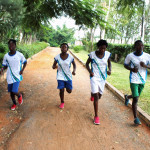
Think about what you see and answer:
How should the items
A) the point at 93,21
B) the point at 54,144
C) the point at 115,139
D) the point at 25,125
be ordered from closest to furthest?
the point at 54,144 < the point at 115,139 < the point at 25,125 < the point at 93,21

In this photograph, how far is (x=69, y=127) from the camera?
3607 mm

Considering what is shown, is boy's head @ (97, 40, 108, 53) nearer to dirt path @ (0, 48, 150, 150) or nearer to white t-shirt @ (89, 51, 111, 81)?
white t-shirt @ (89, 51, 111, 81)

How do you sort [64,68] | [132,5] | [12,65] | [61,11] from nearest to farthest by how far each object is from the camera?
[12,65]
[64,68]
[132,5]
[61,11]

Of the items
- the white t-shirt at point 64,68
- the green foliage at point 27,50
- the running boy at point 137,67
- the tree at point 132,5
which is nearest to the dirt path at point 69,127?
the running boy at point 137,67

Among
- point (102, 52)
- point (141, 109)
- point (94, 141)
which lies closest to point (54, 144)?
point (94, 141)

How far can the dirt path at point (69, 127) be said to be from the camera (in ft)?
9.93

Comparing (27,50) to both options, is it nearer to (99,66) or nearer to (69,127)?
(99,66)

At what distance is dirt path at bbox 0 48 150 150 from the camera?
3.03 meters

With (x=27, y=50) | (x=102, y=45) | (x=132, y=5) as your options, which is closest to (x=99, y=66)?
(x=102, y=45)

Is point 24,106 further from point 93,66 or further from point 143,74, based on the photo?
point 143,74

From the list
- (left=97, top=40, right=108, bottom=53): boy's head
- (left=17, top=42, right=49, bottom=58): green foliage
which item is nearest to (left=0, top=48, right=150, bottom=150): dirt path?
(left=97, top=40, right=108, bottom=53): boy's head

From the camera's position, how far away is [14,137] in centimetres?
318

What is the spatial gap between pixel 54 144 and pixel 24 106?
2.04 m

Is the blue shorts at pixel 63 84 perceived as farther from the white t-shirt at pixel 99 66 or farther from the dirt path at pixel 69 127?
the white t-shirt at pixel 99 66
